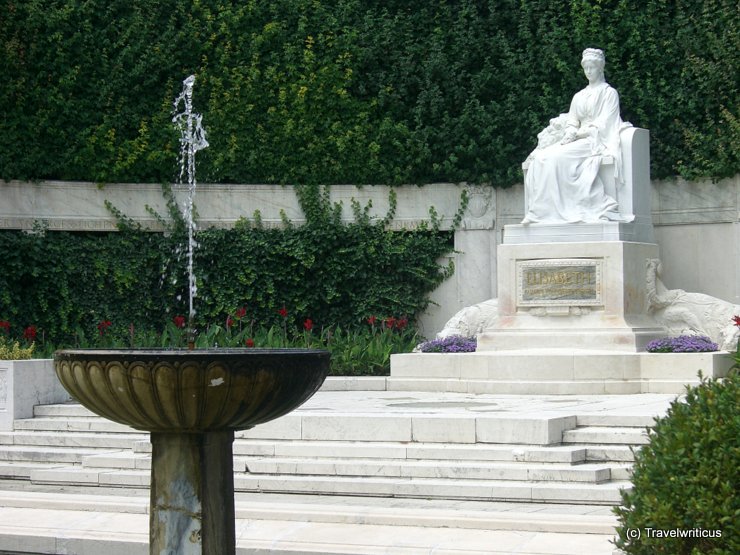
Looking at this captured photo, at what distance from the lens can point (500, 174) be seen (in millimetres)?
16859

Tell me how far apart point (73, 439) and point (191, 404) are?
5.74m

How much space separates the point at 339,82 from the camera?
17.3 meters

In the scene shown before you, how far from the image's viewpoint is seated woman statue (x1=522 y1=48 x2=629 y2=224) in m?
13.0

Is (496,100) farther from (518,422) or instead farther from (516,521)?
(516,521)

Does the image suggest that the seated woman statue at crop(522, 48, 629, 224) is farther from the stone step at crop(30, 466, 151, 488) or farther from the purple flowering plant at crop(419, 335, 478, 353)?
the stone step at crop(30, 466, 151, 488)

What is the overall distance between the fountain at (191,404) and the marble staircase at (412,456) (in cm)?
312

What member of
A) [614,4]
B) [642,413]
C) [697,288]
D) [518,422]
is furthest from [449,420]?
[614,4]

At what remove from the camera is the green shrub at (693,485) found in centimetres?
382

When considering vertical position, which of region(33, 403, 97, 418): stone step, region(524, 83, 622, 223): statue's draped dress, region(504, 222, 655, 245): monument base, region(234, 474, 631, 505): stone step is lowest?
region(234, 474, 631, 505): stone step

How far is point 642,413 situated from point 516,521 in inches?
108

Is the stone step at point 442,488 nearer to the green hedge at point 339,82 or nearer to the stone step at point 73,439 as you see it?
the stone step at point 73,439

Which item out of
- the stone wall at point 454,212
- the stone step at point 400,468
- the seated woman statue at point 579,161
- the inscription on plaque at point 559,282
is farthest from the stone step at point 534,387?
the stone wall at point 454,212

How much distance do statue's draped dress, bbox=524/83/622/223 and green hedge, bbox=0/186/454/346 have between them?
3.94m

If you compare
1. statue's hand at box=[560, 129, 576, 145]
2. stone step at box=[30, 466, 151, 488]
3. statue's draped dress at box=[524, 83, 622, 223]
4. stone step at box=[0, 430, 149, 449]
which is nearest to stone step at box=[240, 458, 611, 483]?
stone step at box=[30, 466, 151, 488]
